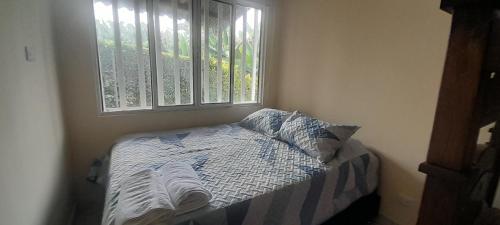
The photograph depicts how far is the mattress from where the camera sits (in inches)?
49.3

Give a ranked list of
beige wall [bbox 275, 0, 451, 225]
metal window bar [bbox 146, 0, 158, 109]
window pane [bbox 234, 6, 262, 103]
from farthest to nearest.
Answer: window pane [bbox 234, 6, 262, 103]
metal window bar [bbox 146, 0, 158, 109]
beige wall [bbox 275, 0, 451, 225]

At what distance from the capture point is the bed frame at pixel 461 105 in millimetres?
523

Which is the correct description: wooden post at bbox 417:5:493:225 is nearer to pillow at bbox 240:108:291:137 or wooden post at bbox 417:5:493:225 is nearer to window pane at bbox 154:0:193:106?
pillow at bbox 240:108:291:137

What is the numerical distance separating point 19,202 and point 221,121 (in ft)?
6.02

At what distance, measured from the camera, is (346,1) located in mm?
2150

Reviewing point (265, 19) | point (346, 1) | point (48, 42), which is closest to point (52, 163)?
point (48, 42)

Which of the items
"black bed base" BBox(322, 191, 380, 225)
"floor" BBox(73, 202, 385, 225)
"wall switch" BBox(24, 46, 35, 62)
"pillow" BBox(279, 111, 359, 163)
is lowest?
"floor" BBox(73, 202, 385, 225)

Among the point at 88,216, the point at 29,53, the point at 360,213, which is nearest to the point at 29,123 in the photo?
the point at 29,53

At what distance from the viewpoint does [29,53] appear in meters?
1.26

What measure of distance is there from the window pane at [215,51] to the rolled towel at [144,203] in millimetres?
1439

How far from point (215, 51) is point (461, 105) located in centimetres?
225

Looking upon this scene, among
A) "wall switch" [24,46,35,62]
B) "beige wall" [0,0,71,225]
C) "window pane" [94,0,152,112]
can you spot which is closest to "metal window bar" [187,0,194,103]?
"window pane" [94,0,152,112]

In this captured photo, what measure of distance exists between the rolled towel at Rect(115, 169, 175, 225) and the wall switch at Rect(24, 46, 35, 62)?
83 cm

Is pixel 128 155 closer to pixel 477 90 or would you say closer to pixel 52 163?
pixel 52 163
